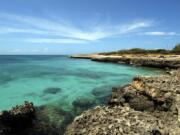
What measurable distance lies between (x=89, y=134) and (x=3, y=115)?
4.70 metres

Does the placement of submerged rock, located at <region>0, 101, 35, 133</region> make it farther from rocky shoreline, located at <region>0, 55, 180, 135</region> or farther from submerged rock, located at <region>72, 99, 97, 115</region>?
submerged rock, located at <region>72, 99, 97, 115</region>

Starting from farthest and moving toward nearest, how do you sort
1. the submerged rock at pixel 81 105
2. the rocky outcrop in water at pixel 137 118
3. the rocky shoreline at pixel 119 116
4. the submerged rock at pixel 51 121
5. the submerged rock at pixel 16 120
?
the submerged rock at pixel 81 105 → the submerged rock at pixel 51 121 → the submerged rock at pixel 16 120 → the rocky shoreline at pixel 119 116 → the rocky outcrop in water at pixel 137 118

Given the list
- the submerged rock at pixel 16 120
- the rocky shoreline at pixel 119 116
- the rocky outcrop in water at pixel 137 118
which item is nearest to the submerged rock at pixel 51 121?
the rocky shoreline at pixel 119 116

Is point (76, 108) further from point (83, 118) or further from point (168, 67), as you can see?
point (168, 67)

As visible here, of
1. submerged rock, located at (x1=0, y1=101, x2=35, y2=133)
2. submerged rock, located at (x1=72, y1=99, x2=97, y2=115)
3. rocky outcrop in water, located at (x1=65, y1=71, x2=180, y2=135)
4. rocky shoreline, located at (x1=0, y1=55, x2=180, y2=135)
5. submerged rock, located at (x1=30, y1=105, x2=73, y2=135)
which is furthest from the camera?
submerged rock, located at (x1=72, y1=99, x2=97, y2=115)

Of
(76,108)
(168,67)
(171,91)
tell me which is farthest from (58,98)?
(168,67)

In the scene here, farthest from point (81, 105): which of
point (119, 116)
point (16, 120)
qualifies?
point (119, 116)

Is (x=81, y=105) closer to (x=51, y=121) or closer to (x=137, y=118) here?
(x=51, y=121)

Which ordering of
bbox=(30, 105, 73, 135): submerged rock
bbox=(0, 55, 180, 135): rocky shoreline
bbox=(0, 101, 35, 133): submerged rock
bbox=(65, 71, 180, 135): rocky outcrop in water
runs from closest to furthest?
bbox=(65, 71, 180, 135): rocky outcrop in water
bbox=(0, 55, 180, 135): rocky shoreline
bbox=(0, 101, 35, 133): submerged rock
bbox=(30, 105, 73, 135): submerged rock

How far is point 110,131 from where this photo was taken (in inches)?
222

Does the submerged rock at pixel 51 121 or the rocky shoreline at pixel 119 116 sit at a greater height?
the rocky shoreline at pixel 119 116

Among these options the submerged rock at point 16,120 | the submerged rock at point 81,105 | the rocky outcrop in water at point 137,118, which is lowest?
the submerged rock at point 81,105

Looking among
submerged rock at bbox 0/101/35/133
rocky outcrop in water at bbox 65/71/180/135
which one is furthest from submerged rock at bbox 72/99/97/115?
rocky outcrop in water at bbox 65/71/180/135

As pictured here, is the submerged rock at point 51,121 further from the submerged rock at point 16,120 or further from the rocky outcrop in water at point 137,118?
the rocky outcrop in water at point 137,118
